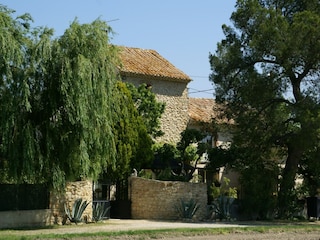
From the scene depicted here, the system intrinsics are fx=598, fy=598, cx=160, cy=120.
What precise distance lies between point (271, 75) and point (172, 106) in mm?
12432

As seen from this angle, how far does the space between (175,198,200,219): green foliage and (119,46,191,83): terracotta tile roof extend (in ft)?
38.8

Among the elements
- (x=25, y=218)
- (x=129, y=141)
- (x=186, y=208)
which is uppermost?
(x=129, y=141)

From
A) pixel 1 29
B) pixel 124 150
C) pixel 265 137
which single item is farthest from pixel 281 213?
pixel 1 29

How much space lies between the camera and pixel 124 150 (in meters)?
31.5

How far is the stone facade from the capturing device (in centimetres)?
4141

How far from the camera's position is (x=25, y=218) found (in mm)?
24984

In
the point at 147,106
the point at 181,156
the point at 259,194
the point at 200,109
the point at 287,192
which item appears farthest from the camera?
the point at 200,109

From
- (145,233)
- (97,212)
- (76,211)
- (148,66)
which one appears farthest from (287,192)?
(148,66)

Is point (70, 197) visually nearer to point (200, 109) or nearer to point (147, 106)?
point (147, 106)

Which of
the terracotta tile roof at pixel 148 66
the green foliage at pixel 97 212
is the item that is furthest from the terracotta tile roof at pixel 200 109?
the green foliage at pixel 97 212

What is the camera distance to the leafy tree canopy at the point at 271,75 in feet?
95.7

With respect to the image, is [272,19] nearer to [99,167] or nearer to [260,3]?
[260,3]

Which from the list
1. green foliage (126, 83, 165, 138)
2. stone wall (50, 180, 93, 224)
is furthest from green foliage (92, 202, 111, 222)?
green foliage (126, 83, 165, 138)

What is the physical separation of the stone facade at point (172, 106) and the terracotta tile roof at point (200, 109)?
1.21m
